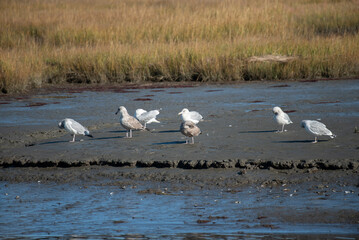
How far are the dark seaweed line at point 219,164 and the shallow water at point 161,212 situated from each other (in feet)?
2.88

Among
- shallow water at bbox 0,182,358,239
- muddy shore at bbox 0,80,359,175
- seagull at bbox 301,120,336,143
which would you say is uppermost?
seagull at bbox 301,120,336,143

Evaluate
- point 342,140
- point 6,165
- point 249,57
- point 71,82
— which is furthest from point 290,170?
point 71,82


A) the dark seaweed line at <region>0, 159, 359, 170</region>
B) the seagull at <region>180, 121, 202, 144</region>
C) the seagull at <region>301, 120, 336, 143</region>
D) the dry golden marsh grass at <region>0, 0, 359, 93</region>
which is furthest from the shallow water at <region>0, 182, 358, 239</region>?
the dry golden marsh grass at <region>0, 0, 359, 93</region>

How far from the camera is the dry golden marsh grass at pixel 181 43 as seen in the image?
18.1 meters

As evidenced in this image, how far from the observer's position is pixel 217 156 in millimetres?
8266

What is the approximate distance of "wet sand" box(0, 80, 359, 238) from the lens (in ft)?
21.3

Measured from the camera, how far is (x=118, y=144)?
959 centimetres

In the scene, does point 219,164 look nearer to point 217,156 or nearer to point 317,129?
point 217,156

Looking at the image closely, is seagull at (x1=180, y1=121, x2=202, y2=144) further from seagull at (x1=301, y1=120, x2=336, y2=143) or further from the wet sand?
seagull at (x1=301, y1=120, x2=336, y2=143)

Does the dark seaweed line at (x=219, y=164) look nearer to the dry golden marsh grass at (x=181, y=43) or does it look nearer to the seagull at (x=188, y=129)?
the seagull at (x=188, y=129)

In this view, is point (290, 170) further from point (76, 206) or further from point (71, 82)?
point (71, 82)

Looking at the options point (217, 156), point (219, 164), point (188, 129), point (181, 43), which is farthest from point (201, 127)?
point (181, 43)

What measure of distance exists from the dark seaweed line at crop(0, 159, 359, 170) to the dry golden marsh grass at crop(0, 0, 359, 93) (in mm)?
9528

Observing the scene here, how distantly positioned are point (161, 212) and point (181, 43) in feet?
47.9
